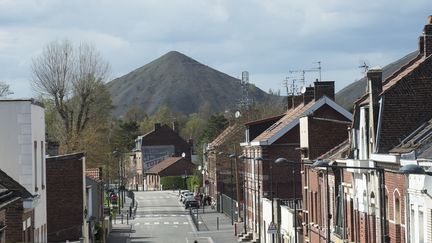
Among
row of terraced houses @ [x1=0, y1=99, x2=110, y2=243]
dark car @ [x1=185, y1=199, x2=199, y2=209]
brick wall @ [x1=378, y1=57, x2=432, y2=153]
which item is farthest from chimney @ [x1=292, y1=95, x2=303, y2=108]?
dark car @ [x1=185, y1=199, x2=199, y2=209]

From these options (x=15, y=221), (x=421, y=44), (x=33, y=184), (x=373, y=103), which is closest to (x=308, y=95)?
(x=421, y=44)

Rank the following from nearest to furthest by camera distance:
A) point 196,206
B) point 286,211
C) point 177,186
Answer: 1. point 286,211
2. point 196,206
3. point 177,186

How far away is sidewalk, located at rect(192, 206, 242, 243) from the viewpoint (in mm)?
73438

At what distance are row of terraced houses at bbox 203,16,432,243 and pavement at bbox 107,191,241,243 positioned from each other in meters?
5.66

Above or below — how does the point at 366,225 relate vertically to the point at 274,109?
below

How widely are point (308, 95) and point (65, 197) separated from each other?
23616 mm

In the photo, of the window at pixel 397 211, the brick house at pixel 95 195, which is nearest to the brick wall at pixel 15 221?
the window at pixel 397 211

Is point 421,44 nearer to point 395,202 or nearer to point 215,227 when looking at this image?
point 395,202

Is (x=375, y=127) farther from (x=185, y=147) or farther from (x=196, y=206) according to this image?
(x=185, y=147)

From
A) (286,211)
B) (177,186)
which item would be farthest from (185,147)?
(286,211)

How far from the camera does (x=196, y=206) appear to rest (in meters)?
105

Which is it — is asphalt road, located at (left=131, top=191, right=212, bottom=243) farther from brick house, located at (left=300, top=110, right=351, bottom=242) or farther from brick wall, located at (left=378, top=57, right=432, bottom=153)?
brick wall, located at (left=378, top=57, right=432, bottom=153)

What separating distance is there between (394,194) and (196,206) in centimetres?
7569

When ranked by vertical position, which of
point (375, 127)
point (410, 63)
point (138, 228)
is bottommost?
point (138, 228)
